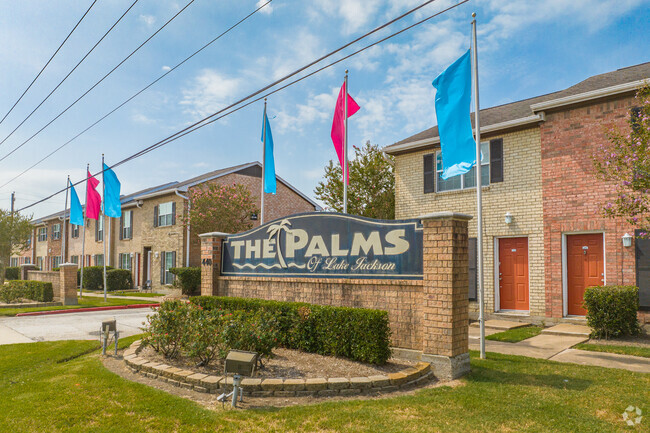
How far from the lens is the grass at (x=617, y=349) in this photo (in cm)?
814

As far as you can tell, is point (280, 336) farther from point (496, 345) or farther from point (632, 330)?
point (632, 330)

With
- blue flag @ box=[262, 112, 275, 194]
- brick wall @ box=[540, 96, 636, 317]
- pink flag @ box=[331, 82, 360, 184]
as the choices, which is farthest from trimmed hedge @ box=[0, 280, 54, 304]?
brick wall @ box=[540, 96, 636, 317]

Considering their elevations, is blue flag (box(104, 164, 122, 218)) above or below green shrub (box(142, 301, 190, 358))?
above

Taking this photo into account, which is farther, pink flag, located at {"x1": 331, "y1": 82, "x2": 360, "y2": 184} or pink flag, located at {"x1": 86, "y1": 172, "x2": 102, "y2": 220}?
pink flag, located at {"x1": 86, "y1": 172, "x2": 102, "y2": 220}

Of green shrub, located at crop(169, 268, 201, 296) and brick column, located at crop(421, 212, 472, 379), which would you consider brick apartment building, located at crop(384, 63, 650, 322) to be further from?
green shrub, located at crop(169, 268, 201, 296)

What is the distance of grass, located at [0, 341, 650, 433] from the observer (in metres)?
4.73

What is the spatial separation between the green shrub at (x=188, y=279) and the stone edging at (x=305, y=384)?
1532cm

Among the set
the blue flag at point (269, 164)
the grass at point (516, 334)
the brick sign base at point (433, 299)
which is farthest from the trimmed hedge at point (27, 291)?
the grass at point (516, 334)

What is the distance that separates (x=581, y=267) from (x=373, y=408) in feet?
29.3

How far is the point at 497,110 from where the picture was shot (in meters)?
15.4

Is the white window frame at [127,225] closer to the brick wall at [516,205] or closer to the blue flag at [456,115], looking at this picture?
the brick wall at [516,205]

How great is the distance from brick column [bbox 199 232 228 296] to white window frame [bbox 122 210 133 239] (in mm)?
21391

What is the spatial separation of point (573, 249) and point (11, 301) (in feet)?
69.7

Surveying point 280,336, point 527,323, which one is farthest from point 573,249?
point 280,336
